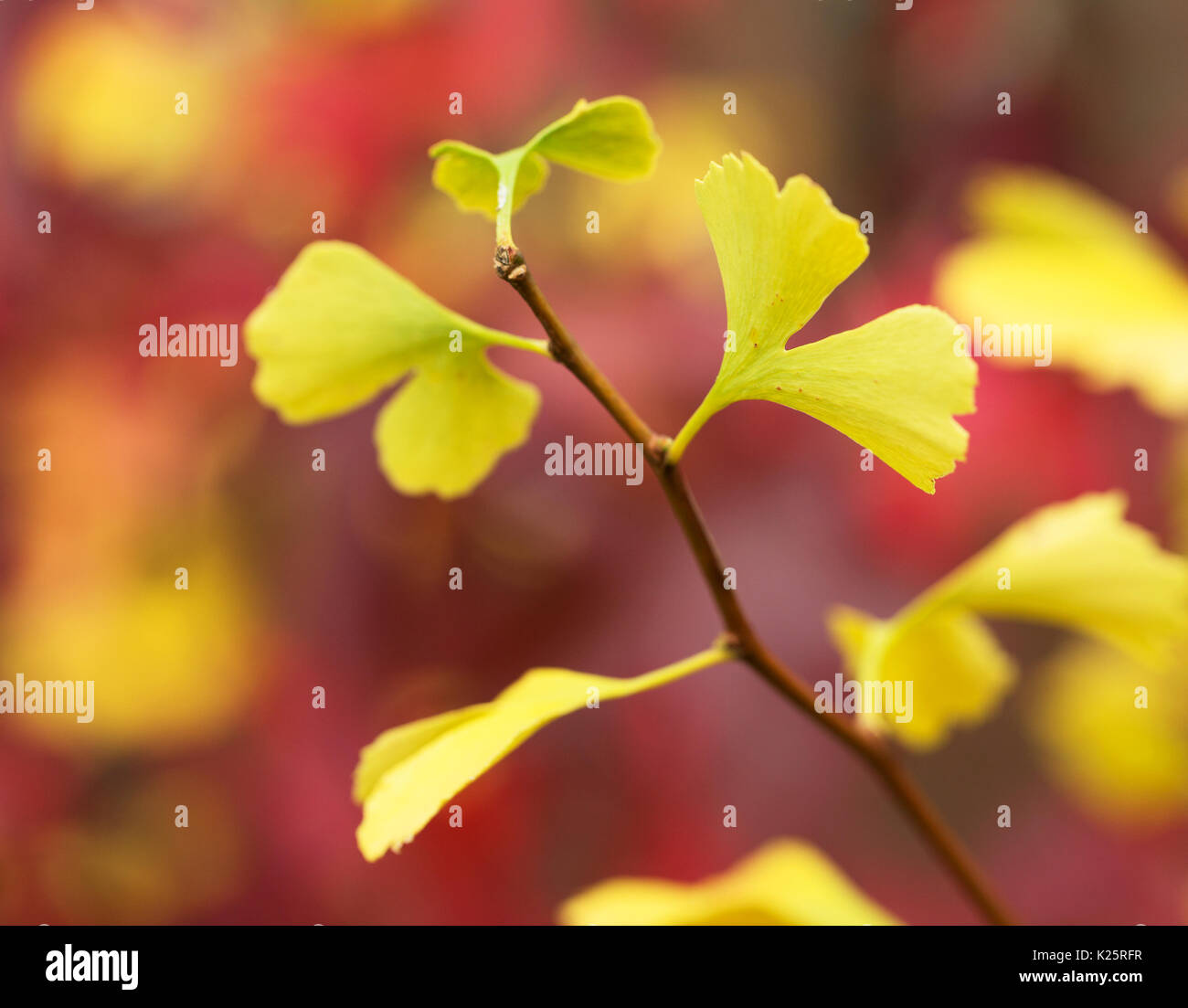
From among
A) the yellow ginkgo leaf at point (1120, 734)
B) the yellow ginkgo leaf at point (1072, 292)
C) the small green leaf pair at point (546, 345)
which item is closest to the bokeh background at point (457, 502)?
the yellow ginkgo leaf at point (1120, 734)

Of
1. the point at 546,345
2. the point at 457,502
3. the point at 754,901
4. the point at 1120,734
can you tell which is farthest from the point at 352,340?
the point at 1120,734

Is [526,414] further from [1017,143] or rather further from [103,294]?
[1017,143]

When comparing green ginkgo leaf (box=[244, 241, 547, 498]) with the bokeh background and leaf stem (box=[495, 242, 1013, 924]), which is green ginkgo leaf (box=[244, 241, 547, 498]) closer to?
leaf stem (box=[495, 242, 1013, 924])

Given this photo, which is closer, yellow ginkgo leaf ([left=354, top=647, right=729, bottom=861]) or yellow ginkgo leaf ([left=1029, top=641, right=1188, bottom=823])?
yellow ginkgo leaf ([left=354, top=647, right=729, bottom=861])

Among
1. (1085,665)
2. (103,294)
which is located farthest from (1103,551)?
(103,294)

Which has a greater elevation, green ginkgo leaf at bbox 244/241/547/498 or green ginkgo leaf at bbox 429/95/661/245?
green ginkgo leaf at bbox 429/95/661/245

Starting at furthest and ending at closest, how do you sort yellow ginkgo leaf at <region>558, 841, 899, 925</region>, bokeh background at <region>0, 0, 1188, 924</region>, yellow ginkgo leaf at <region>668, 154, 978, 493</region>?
bokeh background at <region>0, 0, 1188, 924</region> < yellow ginkgo leaf at <region>558, 841, 899, 925</region> < yellow ginkgo leaf at <region>668, 154, 978, 493</region>

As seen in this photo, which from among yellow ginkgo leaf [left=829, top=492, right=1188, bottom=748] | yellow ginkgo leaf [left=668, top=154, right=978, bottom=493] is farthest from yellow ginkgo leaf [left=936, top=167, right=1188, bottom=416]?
yellow ginkgo leaf [left=668, top=154, right=978, bottom=493]

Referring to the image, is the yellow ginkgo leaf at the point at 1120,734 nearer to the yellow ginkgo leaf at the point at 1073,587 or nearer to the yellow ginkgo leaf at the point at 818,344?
the yellow ginkgo leaf at the point at 1073,587
